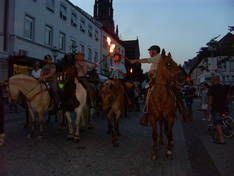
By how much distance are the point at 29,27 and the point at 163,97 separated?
21676 mm

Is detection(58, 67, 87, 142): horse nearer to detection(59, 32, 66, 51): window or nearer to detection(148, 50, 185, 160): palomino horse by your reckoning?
detection(148, 50, 185, 160): palomino horse

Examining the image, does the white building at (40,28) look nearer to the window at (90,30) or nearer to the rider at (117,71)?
the window at (90,30)

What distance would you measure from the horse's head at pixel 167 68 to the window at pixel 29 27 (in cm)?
2057

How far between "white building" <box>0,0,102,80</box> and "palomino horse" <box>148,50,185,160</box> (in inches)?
670

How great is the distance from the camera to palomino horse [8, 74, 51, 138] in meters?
9.11

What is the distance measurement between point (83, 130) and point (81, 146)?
308cm

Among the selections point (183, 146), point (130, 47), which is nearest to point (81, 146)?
point (183, 146)

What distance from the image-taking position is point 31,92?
9.34 m

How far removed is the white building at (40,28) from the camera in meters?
23.6

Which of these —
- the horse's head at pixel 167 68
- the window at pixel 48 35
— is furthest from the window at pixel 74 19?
the horse's head at pixel 167 68

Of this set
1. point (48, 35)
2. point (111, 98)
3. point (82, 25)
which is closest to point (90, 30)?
point (82, 25)

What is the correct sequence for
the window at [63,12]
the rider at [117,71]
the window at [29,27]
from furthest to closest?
the window at [63,12]
the window at [29,27]
the rider at [117,71]

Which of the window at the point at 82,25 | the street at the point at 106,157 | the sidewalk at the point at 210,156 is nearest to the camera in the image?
the street at the point at 106,157

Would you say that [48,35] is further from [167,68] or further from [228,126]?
[167,68]
